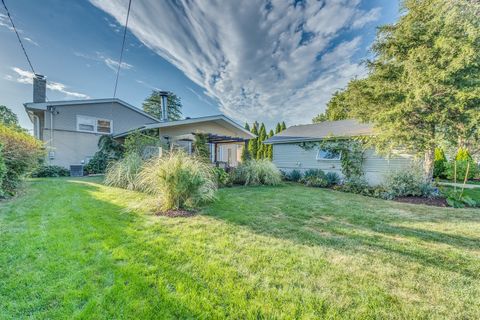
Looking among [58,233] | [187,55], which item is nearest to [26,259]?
[58,233]

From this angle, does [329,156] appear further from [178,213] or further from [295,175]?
[178,213]

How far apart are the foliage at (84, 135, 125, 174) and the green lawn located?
30.9 ft

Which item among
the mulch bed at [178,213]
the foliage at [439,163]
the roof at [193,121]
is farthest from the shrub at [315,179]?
the foliage at [439,163]

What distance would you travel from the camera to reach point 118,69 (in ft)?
36.9


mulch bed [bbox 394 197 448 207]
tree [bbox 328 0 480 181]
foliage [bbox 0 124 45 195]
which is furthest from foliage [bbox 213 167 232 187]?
tree [bbox 328 0 480 181]

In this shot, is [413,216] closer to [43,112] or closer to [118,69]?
[118,69]

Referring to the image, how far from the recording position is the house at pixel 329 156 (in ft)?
31.1

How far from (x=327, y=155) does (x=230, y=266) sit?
10581 mm

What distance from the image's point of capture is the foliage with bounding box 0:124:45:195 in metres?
5.64

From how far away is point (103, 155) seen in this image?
13172mm

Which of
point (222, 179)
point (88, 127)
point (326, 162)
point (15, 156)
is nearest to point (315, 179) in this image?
point (326, 162)

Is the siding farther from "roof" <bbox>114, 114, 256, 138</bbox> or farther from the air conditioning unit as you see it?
the air conditioning unit

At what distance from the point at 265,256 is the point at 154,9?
906 cm

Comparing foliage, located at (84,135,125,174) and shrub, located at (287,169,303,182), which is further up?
foliage, located at (84,135,125,174)
